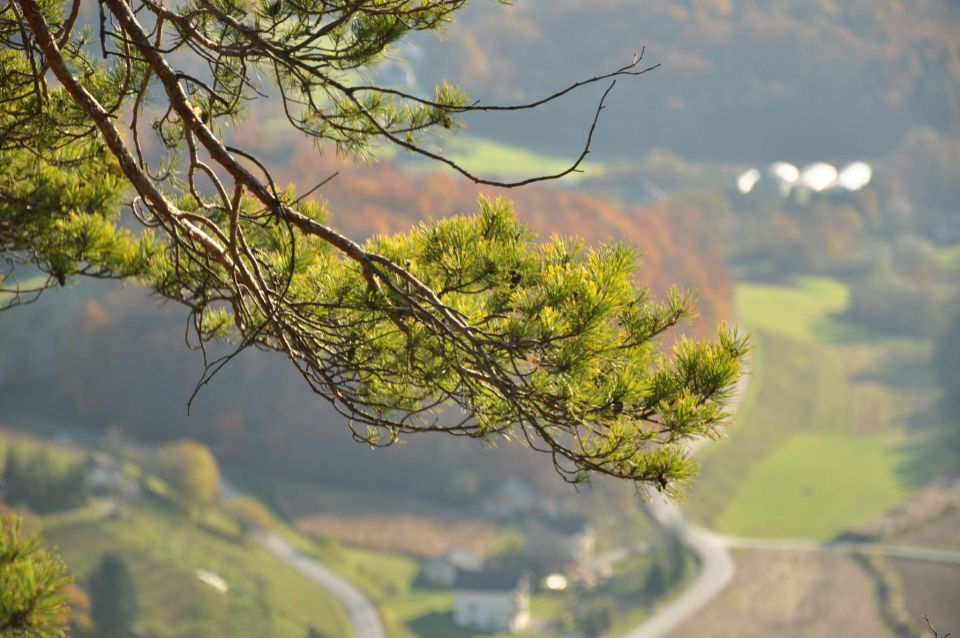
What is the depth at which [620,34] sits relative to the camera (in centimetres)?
6022

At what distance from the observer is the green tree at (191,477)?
82.6ft

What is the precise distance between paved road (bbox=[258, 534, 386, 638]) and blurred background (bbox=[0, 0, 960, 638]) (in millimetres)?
349

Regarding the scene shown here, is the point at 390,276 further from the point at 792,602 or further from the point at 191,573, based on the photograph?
the point at 792,602

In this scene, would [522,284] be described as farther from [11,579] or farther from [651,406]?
[11,579]

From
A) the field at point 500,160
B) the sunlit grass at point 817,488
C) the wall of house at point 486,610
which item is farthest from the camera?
the field at point 500,160

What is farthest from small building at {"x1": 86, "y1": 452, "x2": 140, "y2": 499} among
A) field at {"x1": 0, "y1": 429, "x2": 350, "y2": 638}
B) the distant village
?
the distant village

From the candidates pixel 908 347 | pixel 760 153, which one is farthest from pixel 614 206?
pixel 760 153

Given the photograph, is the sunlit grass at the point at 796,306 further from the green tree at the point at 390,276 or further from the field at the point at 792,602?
the green tree at the point at 390,276

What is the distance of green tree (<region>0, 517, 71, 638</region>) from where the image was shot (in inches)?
125

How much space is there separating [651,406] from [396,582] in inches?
852

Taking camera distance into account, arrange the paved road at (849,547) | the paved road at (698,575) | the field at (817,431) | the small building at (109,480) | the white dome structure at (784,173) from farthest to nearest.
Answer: the white dome structure at (784,173) < the field at (817,431) < the paved road at (849,547) < the small building at (109,480) < the paved road at (698,575)

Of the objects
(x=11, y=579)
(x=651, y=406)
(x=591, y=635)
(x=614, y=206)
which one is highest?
(x=614, y=206)

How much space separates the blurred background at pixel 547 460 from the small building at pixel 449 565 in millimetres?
97

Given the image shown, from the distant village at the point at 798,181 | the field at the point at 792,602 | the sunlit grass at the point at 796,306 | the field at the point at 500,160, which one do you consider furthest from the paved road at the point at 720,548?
the distant village at the point at 798,181
